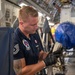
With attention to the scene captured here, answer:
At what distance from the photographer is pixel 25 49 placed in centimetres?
213

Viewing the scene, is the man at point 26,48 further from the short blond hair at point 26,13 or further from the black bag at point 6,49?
the black bag at point 6,49

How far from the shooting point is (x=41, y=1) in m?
6.14

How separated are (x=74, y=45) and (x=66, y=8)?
85.3 inches

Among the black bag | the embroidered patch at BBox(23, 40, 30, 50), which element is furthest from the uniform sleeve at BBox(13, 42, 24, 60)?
the black bag

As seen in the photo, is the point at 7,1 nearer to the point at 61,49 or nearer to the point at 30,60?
the point at 61,49

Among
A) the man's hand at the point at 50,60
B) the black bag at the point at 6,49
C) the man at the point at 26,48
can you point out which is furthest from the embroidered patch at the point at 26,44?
the black bag at the point at 6,49

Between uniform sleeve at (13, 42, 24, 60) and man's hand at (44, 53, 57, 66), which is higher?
uniform sleeve at (13, 42, 24, 60)

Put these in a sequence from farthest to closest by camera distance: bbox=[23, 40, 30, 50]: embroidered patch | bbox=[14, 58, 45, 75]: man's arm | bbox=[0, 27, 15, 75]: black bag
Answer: bbox=[23, 40, 30, 50]: embroidered patch
bbox=[14, 58, 45, 75]: man's arm
bbox=[0, 27, 15, 75]: black bag

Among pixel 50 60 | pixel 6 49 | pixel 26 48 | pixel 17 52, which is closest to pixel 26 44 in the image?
pixel 26 48

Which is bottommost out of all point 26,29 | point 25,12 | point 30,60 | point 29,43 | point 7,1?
point 30,60

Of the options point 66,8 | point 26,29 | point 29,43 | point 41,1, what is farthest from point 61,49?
point 41,1

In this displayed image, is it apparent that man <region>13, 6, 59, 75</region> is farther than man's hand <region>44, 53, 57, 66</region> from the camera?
No

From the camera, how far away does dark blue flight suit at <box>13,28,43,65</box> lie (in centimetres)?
206

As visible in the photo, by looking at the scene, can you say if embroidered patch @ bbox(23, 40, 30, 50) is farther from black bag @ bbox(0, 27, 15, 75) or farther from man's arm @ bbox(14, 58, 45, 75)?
black bag @ bbox(0, 27, 15, 75)
